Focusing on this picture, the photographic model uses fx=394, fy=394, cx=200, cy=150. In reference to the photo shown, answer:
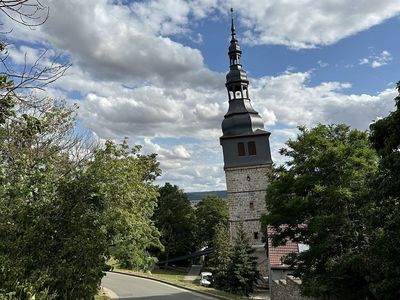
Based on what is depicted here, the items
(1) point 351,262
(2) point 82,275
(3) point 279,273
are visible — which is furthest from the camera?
(3) point 279,273

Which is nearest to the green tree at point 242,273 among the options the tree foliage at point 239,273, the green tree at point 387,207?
the tree foliage at point 239,273

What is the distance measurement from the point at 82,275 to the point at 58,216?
1.31 meters

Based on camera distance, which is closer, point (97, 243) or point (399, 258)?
point (97, 243)

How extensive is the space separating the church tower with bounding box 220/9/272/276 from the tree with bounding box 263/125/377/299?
2058cm

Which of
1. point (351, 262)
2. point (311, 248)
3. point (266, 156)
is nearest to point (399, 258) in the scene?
point (351, 262)

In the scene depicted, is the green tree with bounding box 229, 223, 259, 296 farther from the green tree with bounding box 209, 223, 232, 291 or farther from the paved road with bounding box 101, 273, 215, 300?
the paved road with bounding box 101, 273, 215, 300

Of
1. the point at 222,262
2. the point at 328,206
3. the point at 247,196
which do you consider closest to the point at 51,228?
the point at 328,206

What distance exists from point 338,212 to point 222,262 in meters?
18.6

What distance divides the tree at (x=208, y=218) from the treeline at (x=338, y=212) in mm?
37795

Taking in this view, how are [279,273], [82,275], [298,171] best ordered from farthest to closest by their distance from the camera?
[279,273] < [298,171] < [82,275]

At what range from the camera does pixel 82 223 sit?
7859 mm

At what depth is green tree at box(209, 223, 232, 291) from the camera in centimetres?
2611

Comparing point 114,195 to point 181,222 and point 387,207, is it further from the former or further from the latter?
point 181,222

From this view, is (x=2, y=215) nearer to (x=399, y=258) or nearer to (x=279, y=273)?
(x=399, y=258)
